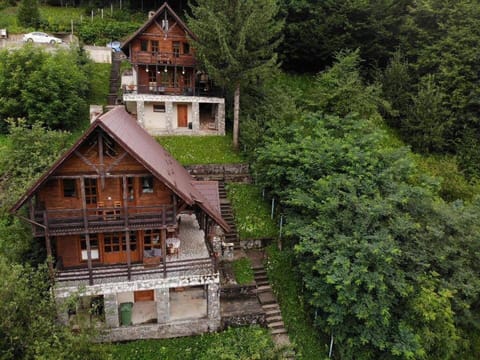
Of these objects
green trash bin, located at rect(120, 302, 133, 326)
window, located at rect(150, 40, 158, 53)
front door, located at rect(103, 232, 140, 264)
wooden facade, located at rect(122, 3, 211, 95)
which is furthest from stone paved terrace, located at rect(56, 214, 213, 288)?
window, located at rect(150, 40, 158, 53)

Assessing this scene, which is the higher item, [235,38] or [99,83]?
[235,38]

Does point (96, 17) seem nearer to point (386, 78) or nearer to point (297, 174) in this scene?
point (386, 78)

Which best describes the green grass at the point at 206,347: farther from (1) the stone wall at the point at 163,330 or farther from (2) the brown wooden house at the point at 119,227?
(2) the brown wooden house at the point at 119,227

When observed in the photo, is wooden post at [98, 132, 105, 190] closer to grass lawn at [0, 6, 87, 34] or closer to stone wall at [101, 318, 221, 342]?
stone wall at [101, 318, 221, 342]

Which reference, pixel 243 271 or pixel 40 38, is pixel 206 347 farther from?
pixel 40 38

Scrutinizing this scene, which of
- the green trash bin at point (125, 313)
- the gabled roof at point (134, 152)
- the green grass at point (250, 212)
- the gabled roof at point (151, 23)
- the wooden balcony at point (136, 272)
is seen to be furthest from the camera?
the gabled roof at point (151, 23)

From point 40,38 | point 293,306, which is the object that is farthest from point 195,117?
point 40,38

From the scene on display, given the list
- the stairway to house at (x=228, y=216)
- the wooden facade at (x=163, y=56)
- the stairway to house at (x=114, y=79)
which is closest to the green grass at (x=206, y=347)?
the stairway to house at (x=228, y=216)
